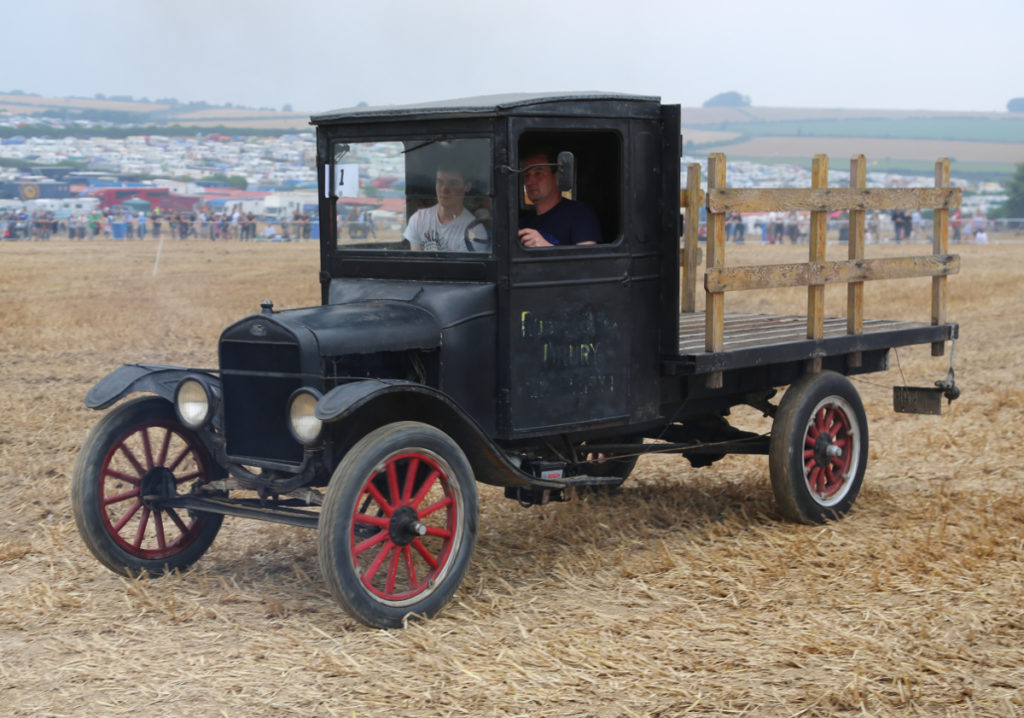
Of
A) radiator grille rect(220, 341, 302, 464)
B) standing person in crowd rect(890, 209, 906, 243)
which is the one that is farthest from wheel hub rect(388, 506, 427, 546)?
standing person in crowd rect(890, 209, 906, 243)

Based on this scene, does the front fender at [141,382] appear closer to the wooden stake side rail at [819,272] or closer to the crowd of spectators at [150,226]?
the wooden stake side rail at [819,272]

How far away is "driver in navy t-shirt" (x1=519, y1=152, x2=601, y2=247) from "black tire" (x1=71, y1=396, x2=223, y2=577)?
2.06 m

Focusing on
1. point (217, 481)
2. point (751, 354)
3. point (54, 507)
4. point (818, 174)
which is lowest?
point (54, 507)

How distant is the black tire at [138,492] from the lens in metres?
5.91

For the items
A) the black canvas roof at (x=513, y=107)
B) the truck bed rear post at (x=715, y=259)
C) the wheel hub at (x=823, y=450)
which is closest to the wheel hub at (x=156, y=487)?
the black canvas roof at (x=513, y=107)

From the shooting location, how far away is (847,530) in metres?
6.96

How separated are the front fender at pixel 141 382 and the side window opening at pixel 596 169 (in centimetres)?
189

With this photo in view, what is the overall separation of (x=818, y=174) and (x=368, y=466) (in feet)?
11.3

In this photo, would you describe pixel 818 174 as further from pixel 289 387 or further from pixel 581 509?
pixel 289 387

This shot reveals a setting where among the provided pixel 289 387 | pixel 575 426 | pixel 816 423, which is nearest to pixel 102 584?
pixel 289 387

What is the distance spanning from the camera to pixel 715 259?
668cm

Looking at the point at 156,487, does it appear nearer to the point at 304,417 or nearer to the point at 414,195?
the point at 304,417

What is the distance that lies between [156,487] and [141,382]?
523 mm

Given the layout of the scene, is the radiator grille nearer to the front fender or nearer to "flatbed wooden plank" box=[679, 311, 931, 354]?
the front fender
